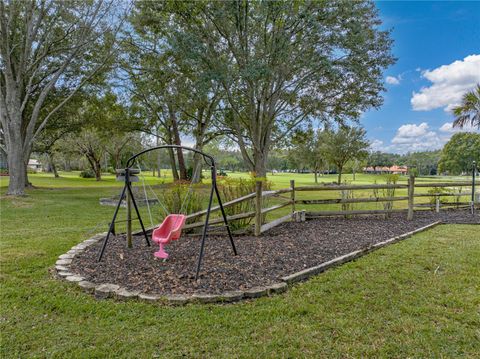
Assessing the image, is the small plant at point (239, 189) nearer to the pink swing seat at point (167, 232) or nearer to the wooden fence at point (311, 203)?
the wooden fence at point (311, 203)

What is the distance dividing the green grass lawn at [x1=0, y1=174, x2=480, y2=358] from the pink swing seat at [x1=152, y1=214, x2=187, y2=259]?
0.93 meters

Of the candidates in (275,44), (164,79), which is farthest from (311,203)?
(164,79)

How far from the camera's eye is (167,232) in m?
4.03

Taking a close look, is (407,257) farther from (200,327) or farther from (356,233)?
(200,327)

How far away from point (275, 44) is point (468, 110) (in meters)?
10.6

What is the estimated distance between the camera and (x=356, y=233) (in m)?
5.81

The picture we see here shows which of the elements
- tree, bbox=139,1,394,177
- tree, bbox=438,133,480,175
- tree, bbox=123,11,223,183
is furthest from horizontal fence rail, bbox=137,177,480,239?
tree, bbox=438,133,480,175

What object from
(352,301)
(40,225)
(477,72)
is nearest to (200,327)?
(352,301)

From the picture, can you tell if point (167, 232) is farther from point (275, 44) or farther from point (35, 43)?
point (35, 43)

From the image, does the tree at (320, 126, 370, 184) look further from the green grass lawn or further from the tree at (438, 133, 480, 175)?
the tree at (438, 133, 480, 175)

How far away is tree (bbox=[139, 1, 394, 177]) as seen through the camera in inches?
394

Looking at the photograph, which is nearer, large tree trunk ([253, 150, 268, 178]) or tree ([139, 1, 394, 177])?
tree ([139, 1, 394, 177])

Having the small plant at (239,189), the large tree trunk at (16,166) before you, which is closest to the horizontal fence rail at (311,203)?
the small plant at (239,189)

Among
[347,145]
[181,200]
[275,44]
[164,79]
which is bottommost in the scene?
[181,200]
